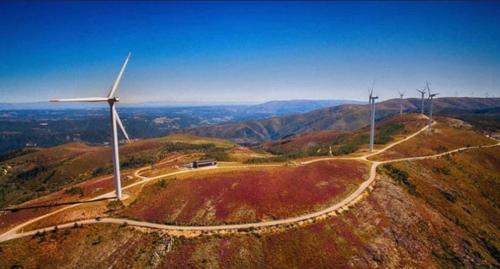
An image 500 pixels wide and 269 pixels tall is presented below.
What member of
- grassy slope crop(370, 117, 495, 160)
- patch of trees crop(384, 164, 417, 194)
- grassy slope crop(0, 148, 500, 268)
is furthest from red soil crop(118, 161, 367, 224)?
grassy slope crop(370, 117, 495, 160)

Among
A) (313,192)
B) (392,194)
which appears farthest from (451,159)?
(313,192)

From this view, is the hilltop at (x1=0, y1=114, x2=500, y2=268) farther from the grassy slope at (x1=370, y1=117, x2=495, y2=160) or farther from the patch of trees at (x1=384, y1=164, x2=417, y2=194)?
the grassy slope at (x1=370, y1=117, x2=495, y2=160)

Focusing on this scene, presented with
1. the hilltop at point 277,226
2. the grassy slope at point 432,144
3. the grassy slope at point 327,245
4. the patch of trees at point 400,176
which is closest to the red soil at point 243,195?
the hilltop at point 277,226

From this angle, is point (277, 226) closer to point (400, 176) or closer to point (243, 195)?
point (243, 195)

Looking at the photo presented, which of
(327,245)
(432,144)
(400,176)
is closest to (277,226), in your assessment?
(327,245)

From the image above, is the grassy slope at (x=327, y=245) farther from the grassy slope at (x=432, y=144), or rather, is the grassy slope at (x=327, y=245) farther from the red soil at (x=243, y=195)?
the grassy slope at (x=432, y=144)

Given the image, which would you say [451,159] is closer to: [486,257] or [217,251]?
[486,257]
